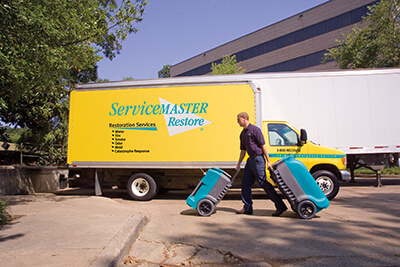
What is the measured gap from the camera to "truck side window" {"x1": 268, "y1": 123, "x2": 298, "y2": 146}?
8055 millimetres

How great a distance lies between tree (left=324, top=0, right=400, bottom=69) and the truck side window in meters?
13.7

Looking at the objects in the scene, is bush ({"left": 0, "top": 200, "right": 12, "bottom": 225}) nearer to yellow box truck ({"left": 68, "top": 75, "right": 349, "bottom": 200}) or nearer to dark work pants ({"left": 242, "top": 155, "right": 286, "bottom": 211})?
yellow box truck ({"left": 68, "top": 75, "right": 349, "bottom": 200})

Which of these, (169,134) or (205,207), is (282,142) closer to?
(169,134)

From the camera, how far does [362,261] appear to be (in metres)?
3.35

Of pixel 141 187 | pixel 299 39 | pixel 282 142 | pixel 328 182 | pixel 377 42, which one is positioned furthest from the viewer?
pixel 299 39

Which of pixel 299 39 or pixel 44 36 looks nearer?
pixel 44 36

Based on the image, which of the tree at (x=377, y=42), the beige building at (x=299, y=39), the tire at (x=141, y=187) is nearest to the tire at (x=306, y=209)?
the tire at (x=141, y=187)

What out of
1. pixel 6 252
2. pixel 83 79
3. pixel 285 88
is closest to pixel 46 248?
pixel 6 252

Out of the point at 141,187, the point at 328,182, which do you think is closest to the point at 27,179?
the point at 141,187

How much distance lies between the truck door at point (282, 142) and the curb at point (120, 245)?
428 centimetres

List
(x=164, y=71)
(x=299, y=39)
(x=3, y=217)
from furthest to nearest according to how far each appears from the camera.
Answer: (x=164, y=71)
(x=299, y=39)
(x=3, y=217)

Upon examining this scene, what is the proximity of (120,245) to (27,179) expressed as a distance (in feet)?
28.2

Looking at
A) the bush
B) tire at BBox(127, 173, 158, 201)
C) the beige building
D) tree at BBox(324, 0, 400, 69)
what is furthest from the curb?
the beige building

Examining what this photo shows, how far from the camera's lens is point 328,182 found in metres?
7.82
